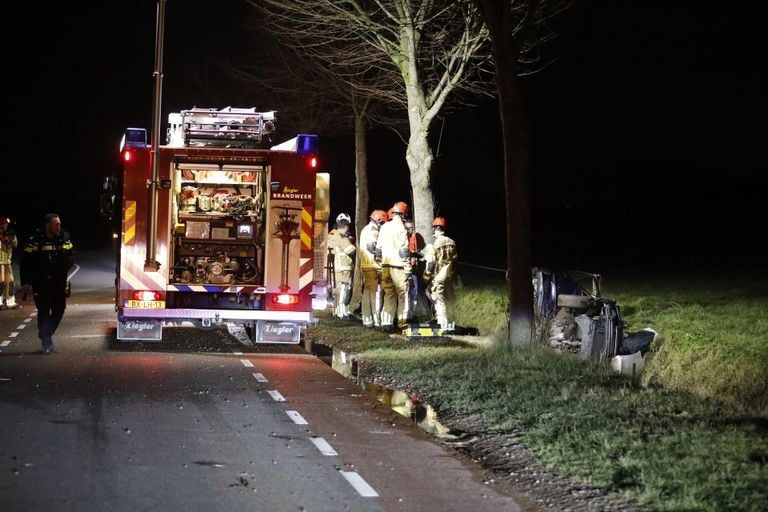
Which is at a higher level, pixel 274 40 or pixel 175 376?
pixel 274 40

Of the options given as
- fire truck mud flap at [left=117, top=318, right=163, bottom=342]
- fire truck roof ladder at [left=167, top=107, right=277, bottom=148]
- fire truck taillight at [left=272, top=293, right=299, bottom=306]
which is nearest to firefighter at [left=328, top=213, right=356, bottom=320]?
fire truck roof ladder at [left=167, top=107, right=277, bottom=148]

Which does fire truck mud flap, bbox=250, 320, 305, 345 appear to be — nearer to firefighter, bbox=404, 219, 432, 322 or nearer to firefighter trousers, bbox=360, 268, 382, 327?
firefighter, bbox=404, 219, 432, 322

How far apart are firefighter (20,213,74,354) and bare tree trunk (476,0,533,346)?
19.8ft

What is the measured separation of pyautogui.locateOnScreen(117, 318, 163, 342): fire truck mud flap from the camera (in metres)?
15.0

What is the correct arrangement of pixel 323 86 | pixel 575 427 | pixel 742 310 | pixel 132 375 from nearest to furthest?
pixel 575 427, pixel 132 375, pixel 742 310, pixel 323 86

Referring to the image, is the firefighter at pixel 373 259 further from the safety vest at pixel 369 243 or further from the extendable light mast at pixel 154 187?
the extendable light mast at pixel 154 187

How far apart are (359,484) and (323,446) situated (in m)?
1.30

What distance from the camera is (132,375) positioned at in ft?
40.4

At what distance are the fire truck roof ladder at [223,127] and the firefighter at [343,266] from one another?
5320 mm

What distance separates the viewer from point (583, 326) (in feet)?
45.2

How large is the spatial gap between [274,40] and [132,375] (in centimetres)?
1945

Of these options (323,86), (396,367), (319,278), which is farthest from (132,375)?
(323,86)

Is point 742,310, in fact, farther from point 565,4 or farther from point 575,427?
point 575,427

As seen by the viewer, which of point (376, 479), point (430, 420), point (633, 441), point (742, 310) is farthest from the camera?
point (742, 310)
